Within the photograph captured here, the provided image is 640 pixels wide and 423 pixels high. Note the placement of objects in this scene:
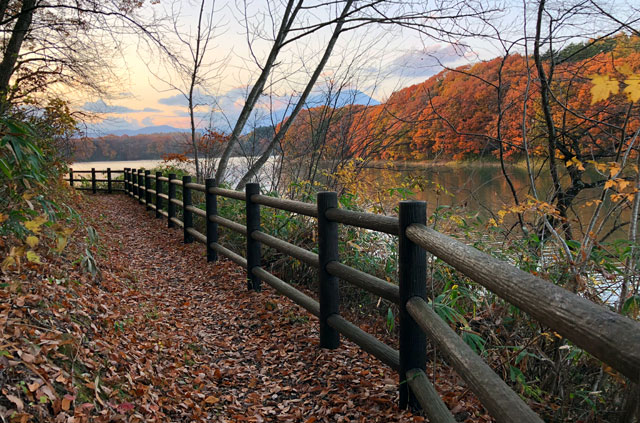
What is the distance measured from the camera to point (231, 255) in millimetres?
6508

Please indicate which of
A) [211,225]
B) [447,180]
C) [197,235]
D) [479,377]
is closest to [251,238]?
[211,225]

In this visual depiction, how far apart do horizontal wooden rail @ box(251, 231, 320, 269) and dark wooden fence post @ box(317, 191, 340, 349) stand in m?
0.16

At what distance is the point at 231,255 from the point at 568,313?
18.2 ft

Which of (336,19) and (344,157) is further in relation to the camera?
(336,19)

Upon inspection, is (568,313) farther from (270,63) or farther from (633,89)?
(270,63)

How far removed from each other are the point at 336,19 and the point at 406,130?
3.28 meters

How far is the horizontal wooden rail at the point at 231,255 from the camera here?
6.10 meters

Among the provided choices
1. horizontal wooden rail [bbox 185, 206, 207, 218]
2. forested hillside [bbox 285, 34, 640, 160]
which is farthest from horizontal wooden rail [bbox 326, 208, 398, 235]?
horizontal wooden rail [bbox 185, 206, 207, 218]

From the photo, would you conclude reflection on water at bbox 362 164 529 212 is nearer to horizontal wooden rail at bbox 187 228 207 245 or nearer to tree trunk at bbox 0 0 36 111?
horizontal wooden rail at bbox 187 228 207 245

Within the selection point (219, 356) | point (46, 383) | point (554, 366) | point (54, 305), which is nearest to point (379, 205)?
point (219, 356)

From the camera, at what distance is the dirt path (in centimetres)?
312

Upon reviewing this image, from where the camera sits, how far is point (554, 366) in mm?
3043

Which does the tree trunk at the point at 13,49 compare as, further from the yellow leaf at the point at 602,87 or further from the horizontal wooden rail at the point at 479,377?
the yellow leaf at the point at 602,87

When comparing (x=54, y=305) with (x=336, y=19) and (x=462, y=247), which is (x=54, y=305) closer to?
(x=462, y=247)
